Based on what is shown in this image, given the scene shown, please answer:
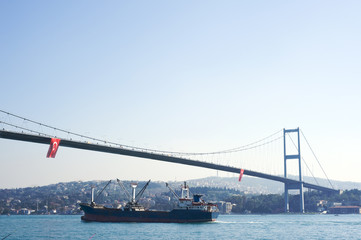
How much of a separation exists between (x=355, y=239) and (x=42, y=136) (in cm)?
3967

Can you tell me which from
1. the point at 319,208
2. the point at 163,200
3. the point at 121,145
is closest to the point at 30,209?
the point at 163,200

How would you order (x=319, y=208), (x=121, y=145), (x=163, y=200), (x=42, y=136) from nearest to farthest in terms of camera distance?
(x=42, y=136) < (x=121, y=145) < (x=319, y=208) < (x=163, y=200)

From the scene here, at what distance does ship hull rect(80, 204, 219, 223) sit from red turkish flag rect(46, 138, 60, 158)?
48.9 feet

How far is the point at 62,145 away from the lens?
62344 mm

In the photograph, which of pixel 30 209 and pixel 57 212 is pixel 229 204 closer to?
pixel 57 212

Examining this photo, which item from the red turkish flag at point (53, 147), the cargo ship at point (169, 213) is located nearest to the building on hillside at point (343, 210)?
the cargo ship at point (169, 213)

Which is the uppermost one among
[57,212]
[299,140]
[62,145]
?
[299,140]

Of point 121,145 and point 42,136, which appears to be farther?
point 121,145

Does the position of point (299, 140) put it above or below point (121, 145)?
above

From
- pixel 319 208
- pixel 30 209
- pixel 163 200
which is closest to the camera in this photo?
pixel 319 208

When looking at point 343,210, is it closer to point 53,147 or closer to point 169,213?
point 169,213

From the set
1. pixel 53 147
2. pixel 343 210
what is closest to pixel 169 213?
pixel 53 147

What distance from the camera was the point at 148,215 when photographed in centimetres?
6469

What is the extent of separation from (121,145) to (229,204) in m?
107
